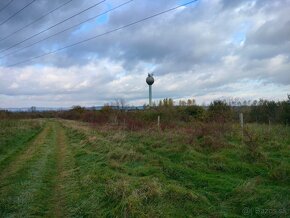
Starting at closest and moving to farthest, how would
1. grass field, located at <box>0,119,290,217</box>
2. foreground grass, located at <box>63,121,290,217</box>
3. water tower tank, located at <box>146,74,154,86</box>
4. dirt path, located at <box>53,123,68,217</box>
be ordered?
foreground grass, located at <box>63,121,290,217</box>, grass field, located at <box>0,119,290,217</box>, dirt path, located at <box>53,123,68,217</box>, water tower tank, located at <box>146,74,154,86</box>

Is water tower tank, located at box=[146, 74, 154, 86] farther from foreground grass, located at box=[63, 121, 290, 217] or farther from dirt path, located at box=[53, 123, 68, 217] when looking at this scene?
dirt path, located at box=[53, 123, 68, 217]

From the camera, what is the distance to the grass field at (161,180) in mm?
7480

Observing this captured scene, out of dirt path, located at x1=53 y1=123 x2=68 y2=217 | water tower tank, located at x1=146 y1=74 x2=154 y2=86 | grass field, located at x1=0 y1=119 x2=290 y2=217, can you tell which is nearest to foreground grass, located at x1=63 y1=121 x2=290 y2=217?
grass field, located at x1=0 y1=119 x2=290 y2=217

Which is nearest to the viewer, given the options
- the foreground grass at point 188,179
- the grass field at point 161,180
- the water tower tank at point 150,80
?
the foreground grass at point 188,179

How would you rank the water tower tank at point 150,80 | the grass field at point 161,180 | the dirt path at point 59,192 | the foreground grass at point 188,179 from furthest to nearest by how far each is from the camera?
the water tower tank at point 150,80, the dirt path at point 59,192, the grass field at point 161,180, the foreground grass at point 188,179

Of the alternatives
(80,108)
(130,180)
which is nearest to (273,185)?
(130,180)

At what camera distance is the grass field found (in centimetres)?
748

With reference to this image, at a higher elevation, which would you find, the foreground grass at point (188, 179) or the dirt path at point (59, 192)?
the foreground grass at point (188, 179)

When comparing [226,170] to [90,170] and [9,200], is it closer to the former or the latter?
[90,170]

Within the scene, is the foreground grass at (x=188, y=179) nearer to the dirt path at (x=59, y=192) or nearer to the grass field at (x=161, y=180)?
the grass field at (x=161, y=180)

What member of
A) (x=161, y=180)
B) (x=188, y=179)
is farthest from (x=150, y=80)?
(x=161, y=180)

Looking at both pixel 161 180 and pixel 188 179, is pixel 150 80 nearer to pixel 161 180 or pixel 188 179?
pixel 188 179

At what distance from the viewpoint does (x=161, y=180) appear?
383 inches

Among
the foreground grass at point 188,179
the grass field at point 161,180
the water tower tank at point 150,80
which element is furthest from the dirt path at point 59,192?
the water tower tank at point 150,80
